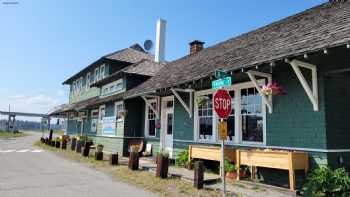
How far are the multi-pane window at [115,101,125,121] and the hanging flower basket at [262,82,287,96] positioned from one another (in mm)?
9922

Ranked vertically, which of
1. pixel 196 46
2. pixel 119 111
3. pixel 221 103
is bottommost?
pixel 221 103

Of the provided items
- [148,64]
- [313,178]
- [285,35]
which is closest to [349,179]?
[313,178]

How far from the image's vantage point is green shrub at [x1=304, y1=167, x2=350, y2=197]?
20.8 feet

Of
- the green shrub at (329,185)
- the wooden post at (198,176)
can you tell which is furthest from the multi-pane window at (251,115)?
the green shrub at (329,185)

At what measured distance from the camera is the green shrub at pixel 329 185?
6332 mm

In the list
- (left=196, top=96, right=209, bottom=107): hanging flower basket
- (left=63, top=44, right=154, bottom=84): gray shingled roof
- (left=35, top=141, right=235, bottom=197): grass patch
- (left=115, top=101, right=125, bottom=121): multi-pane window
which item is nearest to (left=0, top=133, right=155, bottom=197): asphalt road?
(left=35, top=141, right=235, bottom=197): grass patch

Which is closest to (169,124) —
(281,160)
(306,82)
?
(281,160)

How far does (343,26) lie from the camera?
7.61 meters

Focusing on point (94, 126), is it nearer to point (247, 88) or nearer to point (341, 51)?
point (247, 88)

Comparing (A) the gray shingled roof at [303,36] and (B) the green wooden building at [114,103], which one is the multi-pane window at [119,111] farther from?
(A) the gray shingled roof at [303,36]

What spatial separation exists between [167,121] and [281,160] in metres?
7.86

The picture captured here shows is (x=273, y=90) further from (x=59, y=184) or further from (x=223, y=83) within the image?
(x=59, y=184)

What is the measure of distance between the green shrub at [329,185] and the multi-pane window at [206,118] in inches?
203

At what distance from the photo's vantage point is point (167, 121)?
14.9 m
